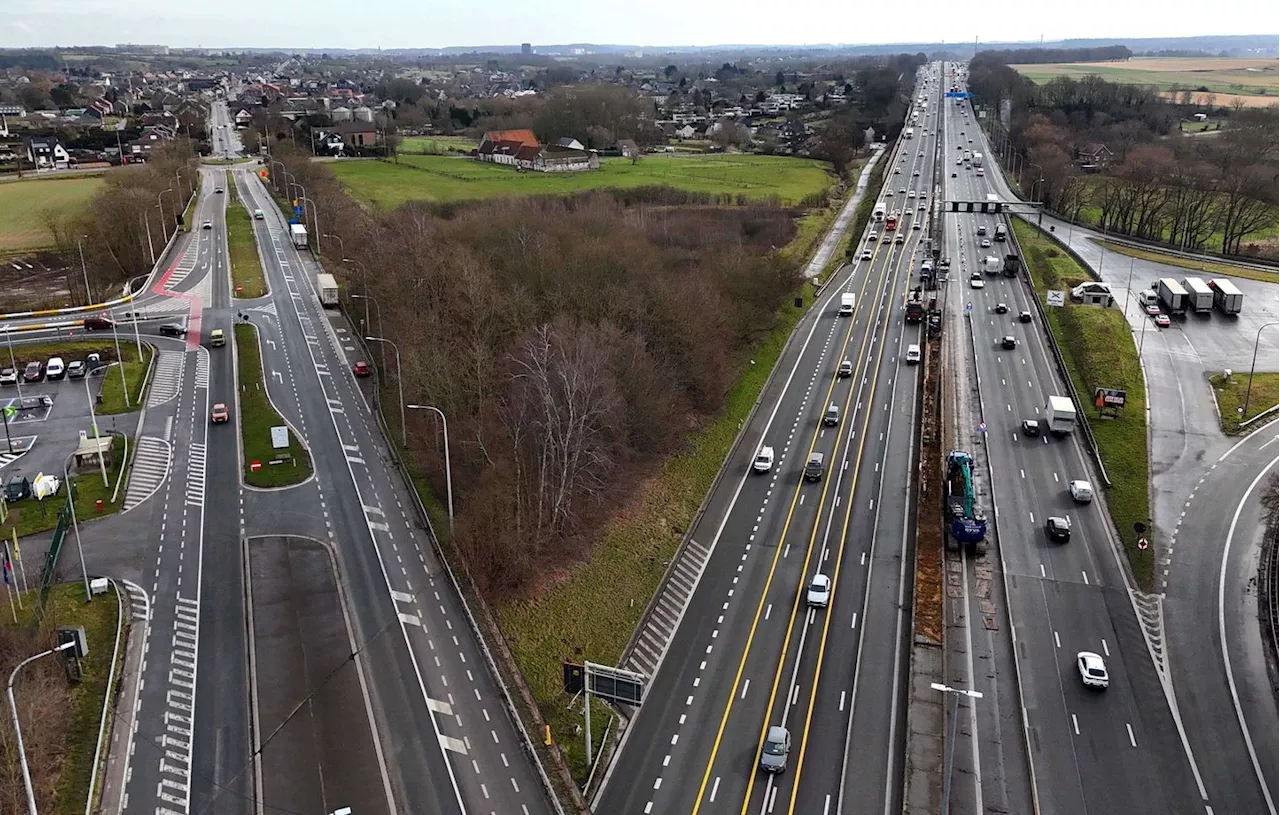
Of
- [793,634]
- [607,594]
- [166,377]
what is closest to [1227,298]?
[793,634]

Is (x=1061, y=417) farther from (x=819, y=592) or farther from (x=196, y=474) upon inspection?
(x=196, y=474)

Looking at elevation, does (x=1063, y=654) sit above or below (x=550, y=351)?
below

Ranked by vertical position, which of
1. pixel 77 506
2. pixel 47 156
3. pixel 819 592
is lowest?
pixel 819 592

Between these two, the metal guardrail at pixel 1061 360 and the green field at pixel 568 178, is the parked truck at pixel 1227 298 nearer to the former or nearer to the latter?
the metal guardrail at pixel 1061 360

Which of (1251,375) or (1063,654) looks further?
(1251,375)

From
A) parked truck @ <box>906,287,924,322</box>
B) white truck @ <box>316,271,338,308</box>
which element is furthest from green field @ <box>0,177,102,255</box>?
parked truck @ <box>906,287,924,322</box>
